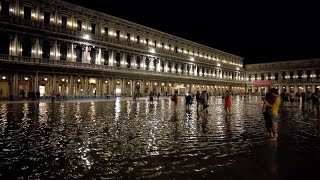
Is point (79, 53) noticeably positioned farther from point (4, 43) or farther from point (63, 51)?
point (4, 43)

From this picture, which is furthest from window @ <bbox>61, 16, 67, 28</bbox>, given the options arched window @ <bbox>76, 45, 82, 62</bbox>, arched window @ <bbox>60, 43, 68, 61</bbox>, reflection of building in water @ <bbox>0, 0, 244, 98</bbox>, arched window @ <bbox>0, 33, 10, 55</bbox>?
arched window @ <bbox>0, 33, 10, 55</bbox>

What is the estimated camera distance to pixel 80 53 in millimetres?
41531

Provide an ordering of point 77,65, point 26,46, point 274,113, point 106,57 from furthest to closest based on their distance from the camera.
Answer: point 106,57 → point 77,65 → point 26,46 → point 274,113

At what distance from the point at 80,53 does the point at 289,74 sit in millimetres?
76006

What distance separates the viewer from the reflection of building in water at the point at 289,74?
274 ft

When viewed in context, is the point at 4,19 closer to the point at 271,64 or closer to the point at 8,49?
the point at 8,49

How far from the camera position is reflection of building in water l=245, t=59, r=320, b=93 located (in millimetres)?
83375

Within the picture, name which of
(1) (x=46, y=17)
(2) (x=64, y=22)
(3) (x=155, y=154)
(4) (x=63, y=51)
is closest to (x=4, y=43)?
(1) (x=46, y=17)

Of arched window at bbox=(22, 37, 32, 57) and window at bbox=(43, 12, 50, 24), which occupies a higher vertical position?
window at bbox=(43, 12, 50, 24)

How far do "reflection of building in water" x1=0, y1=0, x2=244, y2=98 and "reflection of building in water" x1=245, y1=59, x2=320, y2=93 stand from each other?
43.2 metres

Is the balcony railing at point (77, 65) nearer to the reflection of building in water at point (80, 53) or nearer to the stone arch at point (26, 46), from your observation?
the reflection of building in water at point (80, 53)

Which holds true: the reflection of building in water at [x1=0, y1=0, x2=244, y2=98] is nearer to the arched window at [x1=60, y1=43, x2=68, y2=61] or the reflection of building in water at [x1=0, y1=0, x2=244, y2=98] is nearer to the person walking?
the arched window at [x1=60, y1=43, x2=68, y2=61]

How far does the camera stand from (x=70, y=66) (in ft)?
127

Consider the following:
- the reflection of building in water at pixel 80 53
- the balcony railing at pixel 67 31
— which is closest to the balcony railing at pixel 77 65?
the reflection of building in water at pixel 80 53
